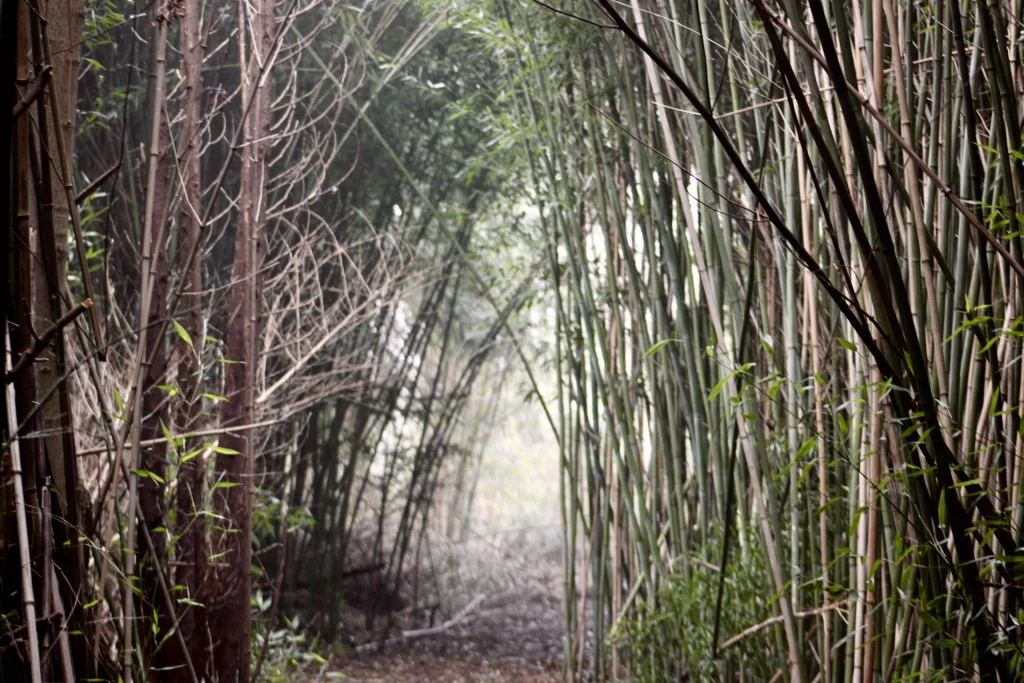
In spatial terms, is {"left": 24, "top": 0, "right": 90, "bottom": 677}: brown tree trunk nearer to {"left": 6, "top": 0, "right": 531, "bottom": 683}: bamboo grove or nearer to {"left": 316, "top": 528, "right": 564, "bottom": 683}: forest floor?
{"left": 6, "top": 0, "right": 531, "bottom": 683}: bamboo grove

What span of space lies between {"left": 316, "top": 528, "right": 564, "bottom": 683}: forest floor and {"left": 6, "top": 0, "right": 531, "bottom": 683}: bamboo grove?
0.26 metres

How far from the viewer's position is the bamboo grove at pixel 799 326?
3.33 feet

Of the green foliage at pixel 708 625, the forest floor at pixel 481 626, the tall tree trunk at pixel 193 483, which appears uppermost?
the tall tree trunk at pixel 193 483

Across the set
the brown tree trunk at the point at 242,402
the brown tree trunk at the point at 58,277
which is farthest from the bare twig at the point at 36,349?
the brown tree trunk at the point at 242,402

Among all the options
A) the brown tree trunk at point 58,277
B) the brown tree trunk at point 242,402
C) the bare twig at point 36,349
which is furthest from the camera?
the brown tree trunk at point 242,402

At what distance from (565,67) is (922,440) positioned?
165 centimetres

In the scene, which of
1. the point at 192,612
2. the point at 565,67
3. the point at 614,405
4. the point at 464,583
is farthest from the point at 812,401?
the point at 464,583

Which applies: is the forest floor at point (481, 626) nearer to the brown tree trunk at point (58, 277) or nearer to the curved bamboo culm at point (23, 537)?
the brown tree trunk at point (58, 277)

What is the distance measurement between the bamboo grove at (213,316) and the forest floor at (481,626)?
263mm

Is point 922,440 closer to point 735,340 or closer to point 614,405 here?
point 735,340

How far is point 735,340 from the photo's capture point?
1703 mm

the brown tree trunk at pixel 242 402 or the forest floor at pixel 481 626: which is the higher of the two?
the brown tree trunk at pixel 242 402

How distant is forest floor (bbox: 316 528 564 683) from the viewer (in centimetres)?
379

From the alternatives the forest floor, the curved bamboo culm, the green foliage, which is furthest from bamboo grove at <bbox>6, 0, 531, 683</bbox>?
the green foliage
